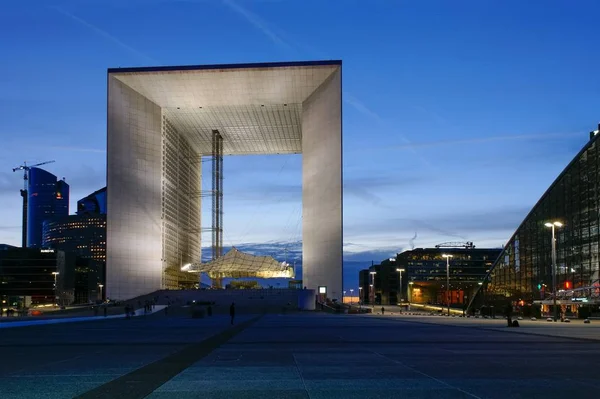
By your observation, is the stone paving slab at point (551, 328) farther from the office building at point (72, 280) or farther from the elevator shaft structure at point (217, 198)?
the office building at point (72, 280)

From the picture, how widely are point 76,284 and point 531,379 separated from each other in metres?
187

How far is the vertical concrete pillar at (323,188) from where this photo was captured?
94.1 m

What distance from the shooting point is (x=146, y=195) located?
9681cm

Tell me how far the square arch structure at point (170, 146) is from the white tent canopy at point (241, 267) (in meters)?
7.40

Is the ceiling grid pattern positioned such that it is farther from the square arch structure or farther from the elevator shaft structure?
the elevator shaft structure

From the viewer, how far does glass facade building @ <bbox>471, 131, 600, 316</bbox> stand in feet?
208

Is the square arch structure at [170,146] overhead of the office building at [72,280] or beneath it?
overhead

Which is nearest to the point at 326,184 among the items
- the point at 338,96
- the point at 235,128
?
the point at 338,96

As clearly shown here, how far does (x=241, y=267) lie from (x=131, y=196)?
24.5 metres

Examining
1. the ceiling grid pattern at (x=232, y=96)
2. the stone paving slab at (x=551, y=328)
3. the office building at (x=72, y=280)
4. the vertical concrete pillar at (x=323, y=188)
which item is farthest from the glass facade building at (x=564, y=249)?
the office building at (x=72, y=280)

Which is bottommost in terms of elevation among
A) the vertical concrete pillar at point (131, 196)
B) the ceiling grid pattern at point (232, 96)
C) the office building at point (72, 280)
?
the office building at point (72, 280)

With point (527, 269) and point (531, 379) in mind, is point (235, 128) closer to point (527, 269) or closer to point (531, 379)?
point (527, 269)

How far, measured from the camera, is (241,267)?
111188 mm

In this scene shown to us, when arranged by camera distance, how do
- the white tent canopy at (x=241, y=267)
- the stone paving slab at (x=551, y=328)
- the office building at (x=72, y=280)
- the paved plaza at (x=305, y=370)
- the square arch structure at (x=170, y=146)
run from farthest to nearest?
the office building at (x=72, y=280) < the white tent canopy at (x=241, y=267) < the square arch structure at (x=170, y=146) < the stone paving slab at (x=551, y=328) < the paved plaza at (x=305, y=370)
